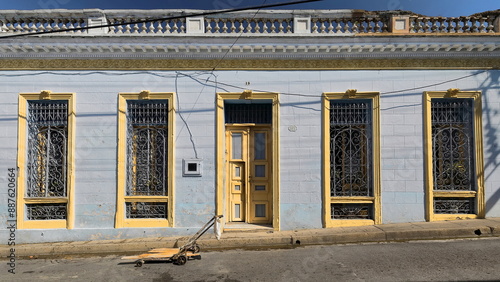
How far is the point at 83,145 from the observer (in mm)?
6773

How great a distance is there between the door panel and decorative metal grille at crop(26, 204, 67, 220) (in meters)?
3.48

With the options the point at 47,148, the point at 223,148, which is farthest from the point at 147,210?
the point at 47,148

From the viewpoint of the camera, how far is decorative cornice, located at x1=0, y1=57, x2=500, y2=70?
6.88m

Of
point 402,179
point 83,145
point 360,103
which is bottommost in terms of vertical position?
point 402,179

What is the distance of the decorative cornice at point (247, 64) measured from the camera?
688 centimetres

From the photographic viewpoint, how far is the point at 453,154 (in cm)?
695

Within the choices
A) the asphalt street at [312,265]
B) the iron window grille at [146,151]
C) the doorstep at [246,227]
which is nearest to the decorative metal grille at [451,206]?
the asphalt street at [312,265]

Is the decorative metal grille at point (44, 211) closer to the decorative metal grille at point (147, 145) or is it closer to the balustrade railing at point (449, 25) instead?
the decorative metal grille at point (147, 145)

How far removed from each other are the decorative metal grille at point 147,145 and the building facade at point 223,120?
24mm

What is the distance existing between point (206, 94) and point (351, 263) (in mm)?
4197

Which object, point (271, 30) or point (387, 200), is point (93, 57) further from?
point (387, 200)

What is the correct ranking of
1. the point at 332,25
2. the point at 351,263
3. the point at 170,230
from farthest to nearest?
the point at 332,25
the point at 170,230
the point at 351,263

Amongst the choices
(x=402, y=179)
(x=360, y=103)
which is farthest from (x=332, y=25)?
(x=402, y=179)

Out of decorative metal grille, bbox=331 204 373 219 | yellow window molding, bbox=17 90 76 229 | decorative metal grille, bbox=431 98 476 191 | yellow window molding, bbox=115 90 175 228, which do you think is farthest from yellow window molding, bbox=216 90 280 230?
decorative metal grille, bbox=431 98 476 191
